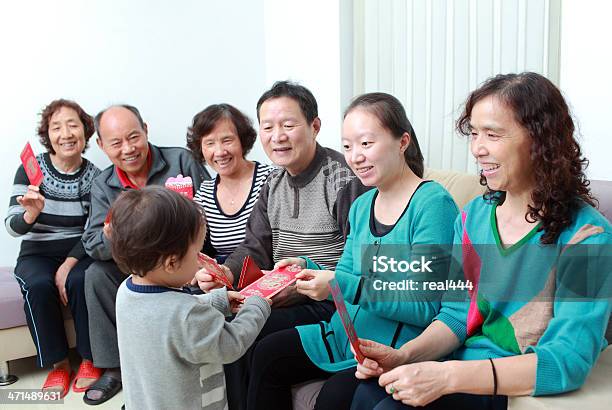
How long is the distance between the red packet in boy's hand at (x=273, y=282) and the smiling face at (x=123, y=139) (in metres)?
1.23

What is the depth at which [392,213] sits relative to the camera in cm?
173

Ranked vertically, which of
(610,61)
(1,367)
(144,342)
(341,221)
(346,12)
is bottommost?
(1,367)

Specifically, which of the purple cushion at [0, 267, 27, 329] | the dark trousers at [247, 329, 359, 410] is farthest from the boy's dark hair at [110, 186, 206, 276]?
the purple cushion at [0, 267, 27, 329]

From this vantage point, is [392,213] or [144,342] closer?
[144,342]

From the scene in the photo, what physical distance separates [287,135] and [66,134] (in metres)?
1.41

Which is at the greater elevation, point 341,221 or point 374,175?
point 374,175

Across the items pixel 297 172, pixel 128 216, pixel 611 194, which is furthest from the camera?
pixel 297 172

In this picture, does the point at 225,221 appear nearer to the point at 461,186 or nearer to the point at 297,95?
the point at 297,95

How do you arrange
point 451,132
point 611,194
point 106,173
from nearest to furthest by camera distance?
point 611,194
point 451,132
point 106,173

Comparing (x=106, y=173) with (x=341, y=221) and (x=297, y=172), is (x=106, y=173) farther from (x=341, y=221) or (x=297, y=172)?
(x=341, y=221)

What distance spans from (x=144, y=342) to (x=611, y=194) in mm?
1273

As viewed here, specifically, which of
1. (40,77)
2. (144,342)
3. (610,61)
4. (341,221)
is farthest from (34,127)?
(610,61)

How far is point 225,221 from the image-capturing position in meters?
2.48

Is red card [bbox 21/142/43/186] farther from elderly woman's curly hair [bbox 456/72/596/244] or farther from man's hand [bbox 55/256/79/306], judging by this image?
elderly woman's curly hair [bbox 456/72/596/244]
